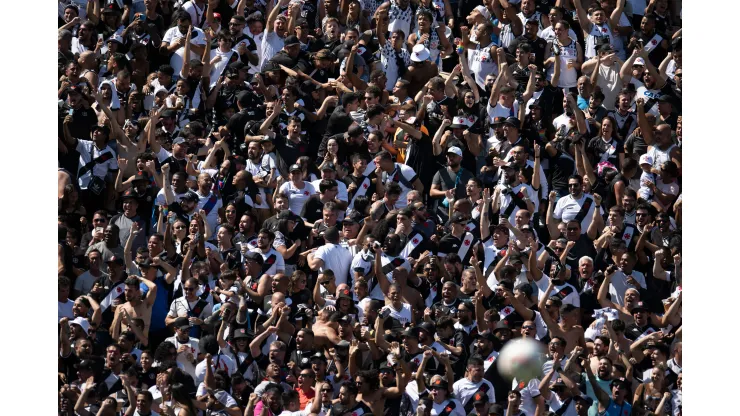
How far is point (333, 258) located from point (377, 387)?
1.89 meters

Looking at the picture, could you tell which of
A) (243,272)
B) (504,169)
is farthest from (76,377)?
(504,169)

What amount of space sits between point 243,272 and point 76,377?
2.25 meters

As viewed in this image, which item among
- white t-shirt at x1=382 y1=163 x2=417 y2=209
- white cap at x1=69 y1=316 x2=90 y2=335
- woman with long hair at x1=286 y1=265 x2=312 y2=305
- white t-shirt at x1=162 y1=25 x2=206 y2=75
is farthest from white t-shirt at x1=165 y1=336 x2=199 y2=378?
white t-shirt at x1=162 y1=25 x2=206 y2=75

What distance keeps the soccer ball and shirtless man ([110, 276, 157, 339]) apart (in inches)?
160

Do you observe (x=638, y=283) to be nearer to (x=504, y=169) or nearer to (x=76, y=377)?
(x=504, y=169)

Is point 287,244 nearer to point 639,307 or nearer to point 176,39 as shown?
point 176,39

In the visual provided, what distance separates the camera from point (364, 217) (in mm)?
22359

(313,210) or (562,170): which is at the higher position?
(562,170)

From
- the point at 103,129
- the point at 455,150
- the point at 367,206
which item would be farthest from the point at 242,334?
the point at 103,129

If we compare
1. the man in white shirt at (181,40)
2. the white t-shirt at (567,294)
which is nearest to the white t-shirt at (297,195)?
the man in white shirt at (181,40)

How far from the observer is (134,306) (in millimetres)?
21828

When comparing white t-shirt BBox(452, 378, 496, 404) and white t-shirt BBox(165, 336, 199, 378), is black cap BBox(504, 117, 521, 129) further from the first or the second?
white t-shirt BBox(165, 336, 199, 378)

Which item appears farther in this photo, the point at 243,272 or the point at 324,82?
the point at 324,82

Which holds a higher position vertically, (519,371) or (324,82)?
(324,82)
